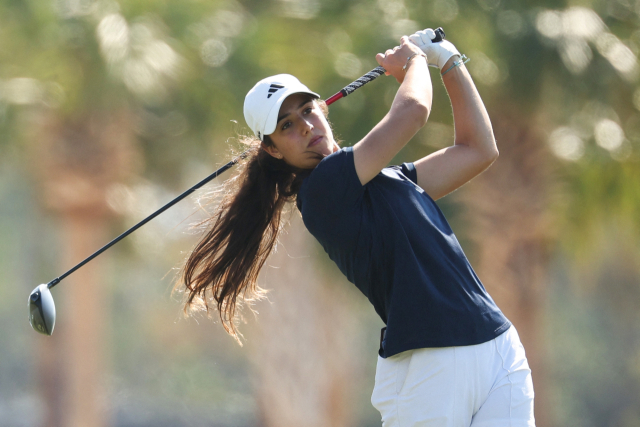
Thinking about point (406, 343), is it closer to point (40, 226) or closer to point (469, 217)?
point (469, 217)

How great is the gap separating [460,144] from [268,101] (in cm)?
78

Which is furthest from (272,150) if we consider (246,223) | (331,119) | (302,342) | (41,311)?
(302,342)

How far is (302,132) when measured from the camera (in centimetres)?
259

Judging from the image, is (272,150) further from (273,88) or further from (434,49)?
(434,49)

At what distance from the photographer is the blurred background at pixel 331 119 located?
277 inches

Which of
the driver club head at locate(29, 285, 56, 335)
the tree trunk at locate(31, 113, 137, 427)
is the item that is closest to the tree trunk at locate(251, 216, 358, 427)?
the tree trunk at locate(31, 113, 137, 427)

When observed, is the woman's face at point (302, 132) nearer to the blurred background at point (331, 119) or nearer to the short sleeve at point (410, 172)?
the short sleeve at point (410, 172)

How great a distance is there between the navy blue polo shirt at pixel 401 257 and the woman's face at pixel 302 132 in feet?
0.69

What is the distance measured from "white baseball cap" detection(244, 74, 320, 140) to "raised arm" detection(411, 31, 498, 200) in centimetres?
57

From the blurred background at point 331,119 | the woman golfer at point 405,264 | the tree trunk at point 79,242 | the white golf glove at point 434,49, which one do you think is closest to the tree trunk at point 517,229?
the blurred background at point 331,119

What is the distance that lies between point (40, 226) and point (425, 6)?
5423 mm

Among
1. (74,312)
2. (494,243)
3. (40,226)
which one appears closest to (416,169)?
(494,243)

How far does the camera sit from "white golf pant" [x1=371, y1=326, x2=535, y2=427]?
89.3 inches

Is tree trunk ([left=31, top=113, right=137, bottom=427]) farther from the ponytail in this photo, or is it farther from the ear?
the ear
